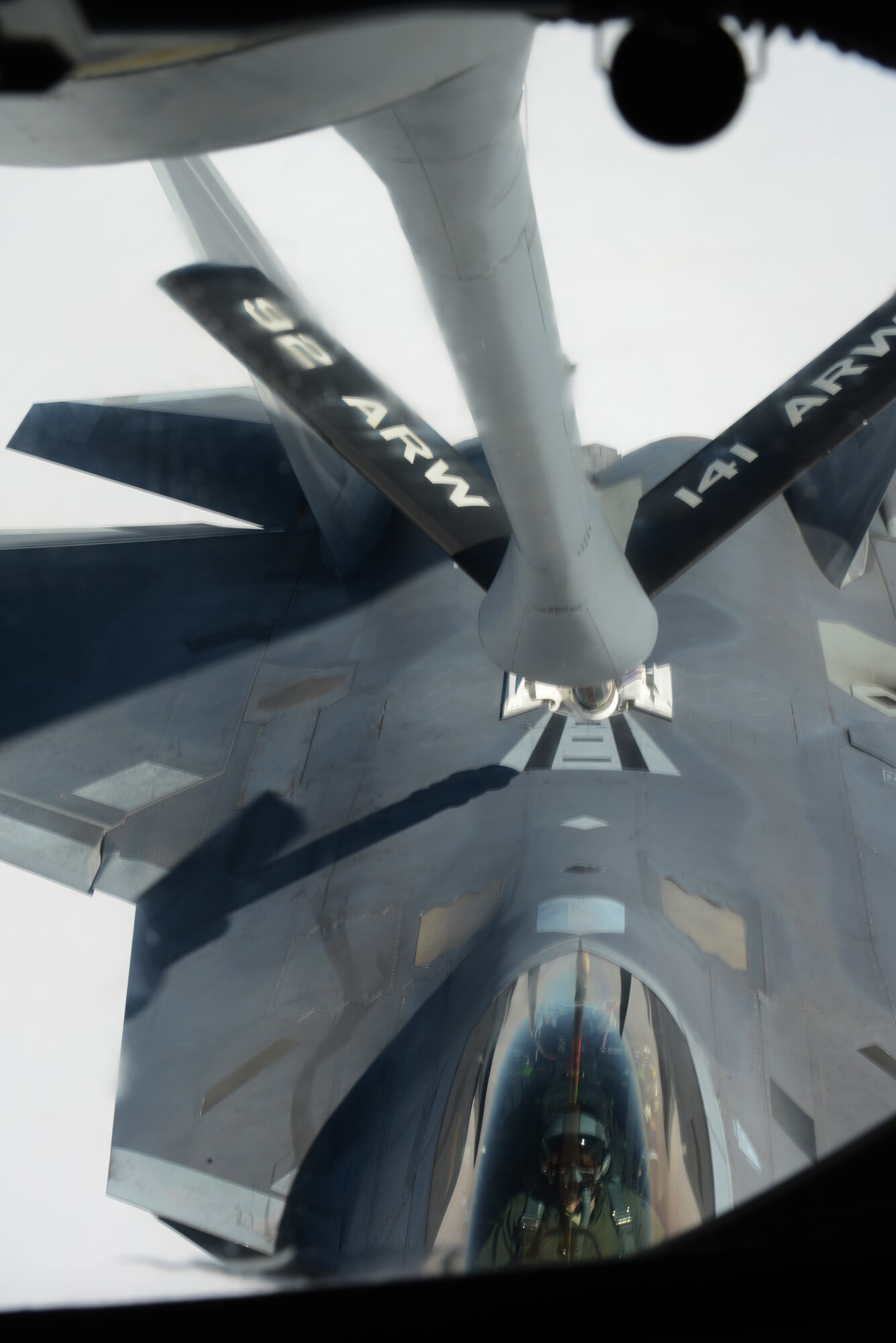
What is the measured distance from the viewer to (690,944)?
5.99m

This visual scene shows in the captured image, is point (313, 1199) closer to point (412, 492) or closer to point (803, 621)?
point (412, 492)

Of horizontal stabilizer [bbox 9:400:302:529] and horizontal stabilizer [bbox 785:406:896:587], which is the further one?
horizontal stabilizer [bbox 9:400:302:529]

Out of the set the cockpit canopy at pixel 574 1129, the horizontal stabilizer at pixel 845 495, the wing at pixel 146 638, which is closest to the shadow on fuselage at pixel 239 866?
the wing at pixel 146 638

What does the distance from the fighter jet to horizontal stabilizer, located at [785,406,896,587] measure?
37 millimetres

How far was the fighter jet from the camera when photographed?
4398 millimetres

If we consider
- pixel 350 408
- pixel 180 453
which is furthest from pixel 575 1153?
pixel 180 453

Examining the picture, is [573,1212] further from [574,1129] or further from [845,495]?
[845,495]

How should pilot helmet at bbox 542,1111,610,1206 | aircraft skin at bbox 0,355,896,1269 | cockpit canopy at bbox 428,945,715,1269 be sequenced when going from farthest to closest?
aircraft skin at bbox 0,355,896,1269, pilot helmet at bbox 542,1111,610,1206, cockpit canopy at bbox 428,945,715,1269

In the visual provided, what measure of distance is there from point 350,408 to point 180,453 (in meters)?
6.12

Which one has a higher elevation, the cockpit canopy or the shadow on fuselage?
the shadow on fuselage

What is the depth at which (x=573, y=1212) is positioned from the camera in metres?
4.24

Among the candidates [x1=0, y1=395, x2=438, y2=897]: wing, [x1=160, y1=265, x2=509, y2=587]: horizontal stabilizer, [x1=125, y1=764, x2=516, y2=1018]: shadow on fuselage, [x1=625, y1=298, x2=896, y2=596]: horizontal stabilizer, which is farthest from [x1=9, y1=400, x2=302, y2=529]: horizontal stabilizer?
[x1=625, y1=298, x2=896, y2=596]: horizontal stabilizer

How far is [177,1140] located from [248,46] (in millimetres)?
6695

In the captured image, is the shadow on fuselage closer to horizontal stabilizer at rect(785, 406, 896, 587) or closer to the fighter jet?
the fighter jet
